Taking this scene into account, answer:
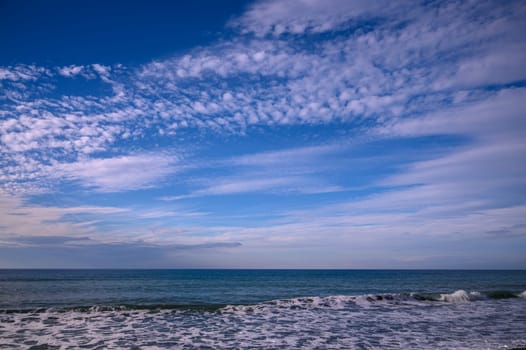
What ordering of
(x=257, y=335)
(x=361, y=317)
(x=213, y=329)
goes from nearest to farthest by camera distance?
1. (x=257, y=335)
2. (x=213, y=329)
3. (x=361, y=317)

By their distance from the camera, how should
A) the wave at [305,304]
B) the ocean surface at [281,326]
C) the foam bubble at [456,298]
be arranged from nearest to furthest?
the ocean surface at [281,326]
the wave at [305,304]
the foam bubble at [456,298]

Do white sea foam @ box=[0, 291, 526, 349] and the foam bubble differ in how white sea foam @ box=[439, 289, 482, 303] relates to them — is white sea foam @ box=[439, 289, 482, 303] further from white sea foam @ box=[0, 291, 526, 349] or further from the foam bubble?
white sea foam @ box=[0, 291, 526, 349]

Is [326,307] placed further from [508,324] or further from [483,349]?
[483,349]

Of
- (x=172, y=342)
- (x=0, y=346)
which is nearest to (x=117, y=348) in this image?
(x=172, y=342)

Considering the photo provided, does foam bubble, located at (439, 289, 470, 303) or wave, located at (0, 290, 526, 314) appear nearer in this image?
wave, located at (0, 290, 526, 314)

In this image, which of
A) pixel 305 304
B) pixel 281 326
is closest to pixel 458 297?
pixel 305 304

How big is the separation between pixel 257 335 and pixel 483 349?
30.1ft

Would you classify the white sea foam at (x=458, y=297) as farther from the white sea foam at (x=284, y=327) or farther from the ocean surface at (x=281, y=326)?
the white sea foam at (x=284, y=327)

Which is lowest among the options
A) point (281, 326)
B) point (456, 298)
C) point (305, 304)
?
point (456, 298)

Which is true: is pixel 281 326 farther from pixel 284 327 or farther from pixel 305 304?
pixel 305 304

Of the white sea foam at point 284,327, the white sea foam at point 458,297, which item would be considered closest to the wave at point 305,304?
the white sea foam at point 458,297

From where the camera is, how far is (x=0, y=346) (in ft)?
43.5

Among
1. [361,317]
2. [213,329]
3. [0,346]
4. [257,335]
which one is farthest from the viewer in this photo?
[361,317]

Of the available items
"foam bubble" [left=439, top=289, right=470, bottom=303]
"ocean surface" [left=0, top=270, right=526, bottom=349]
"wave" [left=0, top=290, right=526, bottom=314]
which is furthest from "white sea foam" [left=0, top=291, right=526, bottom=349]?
"foam bubble" [left=439, top=289, right=470, bottom=303]
